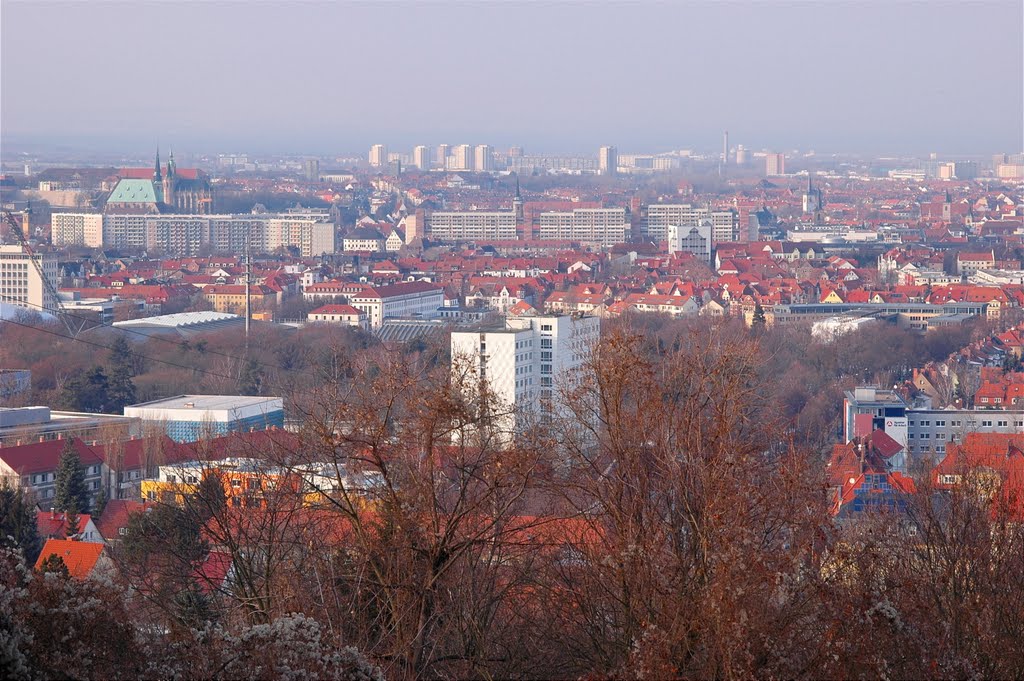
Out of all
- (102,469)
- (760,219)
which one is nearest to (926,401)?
(102,469)

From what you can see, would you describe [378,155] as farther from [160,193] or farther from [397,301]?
[397,301]

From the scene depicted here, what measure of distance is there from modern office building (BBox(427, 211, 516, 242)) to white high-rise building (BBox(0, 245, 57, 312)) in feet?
75.8

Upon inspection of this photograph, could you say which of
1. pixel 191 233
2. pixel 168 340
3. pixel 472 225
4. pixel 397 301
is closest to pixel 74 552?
pixel 168 340

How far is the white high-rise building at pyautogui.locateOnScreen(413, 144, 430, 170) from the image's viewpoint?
299ft

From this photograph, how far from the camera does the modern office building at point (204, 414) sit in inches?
490

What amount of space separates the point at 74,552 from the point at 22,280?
19.9m

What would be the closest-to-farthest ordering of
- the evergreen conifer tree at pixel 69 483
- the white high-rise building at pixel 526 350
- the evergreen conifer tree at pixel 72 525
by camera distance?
the evergreen conifer tree at pixel 72 525 → the evergreen conifer tree at pixel 69 483 → the white high-rise building at pixel 526 350

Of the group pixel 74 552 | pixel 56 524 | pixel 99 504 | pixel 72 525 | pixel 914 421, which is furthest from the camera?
pixel 914 421

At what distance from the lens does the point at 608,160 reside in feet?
274

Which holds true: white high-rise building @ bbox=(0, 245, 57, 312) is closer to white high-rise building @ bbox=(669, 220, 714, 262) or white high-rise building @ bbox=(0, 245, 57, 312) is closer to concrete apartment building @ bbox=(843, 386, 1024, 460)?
concrete apartment building @ bbox=(843, 386, 1024, 460)

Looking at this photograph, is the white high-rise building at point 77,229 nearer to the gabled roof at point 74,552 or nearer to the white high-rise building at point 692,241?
the white high-rise building at point 692,241

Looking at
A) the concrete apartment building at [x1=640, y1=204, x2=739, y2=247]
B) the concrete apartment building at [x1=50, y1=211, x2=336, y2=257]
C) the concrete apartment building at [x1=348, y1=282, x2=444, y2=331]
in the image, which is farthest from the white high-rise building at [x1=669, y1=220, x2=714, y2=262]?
the concrete apartment building at [x1=348, y1=282, x2=444, y2=331]

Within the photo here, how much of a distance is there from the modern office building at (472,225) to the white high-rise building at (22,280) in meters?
23.1

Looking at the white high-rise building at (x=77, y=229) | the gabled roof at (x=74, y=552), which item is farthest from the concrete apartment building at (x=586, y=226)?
the gabled roof at (x=74, y=552)
